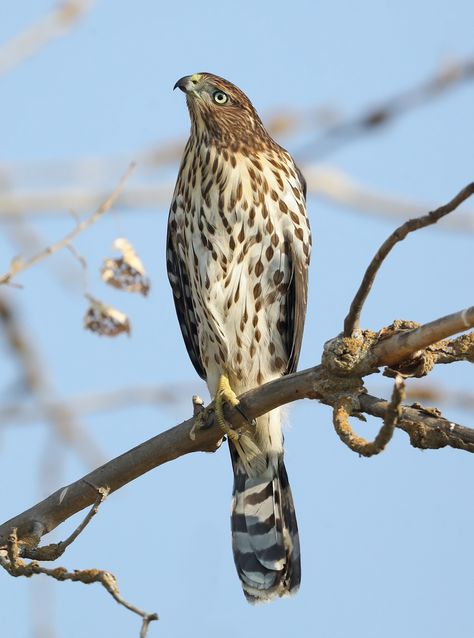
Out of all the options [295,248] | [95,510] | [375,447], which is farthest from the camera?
[295,248]

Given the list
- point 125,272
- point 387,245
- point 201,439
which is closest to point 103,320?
point 125,272

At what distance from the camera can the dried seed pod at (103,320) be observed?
13.5 feet

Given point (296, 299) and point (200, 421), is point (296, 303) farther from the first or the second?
point (200, 421)

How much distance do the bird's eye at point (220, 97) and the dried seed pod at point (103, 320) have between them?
56.1 inches

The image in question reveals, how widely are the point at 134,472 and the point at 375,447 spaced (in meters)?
1.14

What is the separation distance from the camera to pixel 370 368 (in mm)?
3260

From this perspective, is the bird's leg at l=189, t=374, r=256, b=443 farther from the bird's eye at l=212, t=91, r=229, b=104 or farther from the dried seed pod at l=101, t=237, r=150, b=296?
the bird's eye at l=212, t=91, r=229, b=104

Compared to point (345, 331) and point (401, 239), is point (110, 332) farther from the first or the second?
Result: point (401, 239)

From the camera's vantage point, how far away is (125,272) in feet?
13.8

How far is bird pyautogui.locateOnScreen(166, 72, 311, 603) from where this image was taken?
4574mm

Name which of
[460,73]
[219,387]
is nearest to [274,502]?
[219,387]

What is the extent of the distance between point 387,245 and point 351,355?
50 cm

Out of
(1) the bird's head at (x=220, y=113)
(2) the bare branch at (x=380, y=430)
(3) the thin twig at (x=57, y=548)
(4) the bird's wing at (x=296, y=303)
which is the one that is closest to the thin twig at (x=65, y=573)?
(3) the thin twig at (x=57, y=548)

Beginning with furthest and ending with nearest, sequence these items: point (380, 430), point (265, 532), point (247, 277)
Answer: point (265, 532) → point (247, 277) → point (380, 430)
